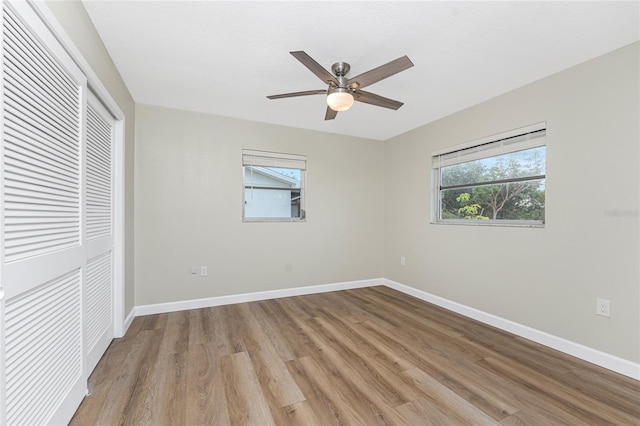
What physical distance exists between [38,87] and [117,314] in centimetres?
207

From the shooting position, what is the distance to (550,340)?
2432 millimetres

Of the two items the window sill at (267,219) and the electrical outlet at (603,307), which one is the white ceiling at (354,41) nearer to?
the window sill at (267,219)

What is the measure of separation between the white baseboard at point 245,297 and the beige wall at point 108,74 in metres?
0.26

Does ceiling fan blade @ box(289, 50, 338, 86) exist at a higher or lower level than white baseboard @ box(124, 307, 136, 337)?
higher

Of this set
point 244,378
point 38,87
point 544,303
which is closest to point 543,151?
point 544,303

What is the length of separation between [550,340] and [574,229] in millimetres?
1000

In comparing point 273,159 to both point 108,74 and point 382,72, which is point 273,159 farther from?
point 382,72

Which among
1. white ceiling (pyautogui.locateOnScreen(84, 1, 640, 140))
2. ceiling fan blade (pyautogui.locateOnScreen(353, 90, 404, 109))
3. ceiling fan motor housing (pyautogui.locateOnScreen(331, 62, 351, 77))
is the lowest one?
ceiling fan blade (pyautogui.locateOnScreen(353, 90, 404, 109))

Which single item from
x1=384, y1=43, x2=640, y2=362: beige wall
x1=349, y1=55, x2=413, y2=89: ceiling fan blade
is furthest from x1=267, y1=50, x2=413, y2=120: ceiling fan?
x1=384, y1=43, x2=640, y2=362: beige wall

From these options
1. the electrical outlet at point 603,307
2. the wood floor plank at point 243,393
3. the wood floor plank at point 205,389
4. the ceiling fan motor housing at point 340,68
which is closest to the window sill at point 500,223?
the electrical outlet at point 603,307

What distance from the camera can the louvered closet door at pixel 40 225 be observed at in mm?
1080

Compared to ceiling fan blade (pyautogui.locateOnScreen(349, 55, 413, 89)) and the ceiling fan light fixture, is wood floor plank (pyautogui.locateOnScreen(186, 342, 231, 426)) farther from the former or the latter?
ceiling fan blade (pyautogui.locateOnScreen(349, 55, 413, 89))

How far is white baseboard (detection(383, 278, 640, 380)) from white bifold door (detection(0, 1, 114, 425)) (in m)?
3.48

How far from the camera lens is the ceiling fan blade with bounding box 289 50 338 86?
5.63 feet
